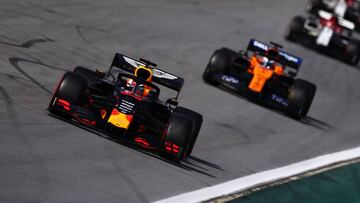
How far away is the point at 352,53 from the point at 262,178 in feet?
60.2

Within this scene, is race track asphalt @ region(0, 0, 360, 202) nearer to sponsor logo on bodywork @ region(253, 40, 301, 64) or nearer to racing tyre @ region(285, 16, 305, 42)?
racing tyre @ region(285, 16, 305, 42)

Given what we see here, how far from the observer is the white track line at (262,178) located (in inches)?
459

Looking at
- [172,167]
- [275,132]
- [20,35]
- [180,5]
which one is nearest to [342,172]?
[275,132]

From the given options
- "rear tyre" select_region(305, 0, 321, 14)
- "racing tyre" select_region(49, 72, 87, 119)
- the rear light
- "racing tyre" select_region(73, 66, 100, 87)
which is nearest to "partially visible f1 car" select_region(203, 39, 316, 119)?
"racing tyre" select_region(73, 66, 100, 87)

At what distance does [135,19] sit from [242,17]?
8.58 meters

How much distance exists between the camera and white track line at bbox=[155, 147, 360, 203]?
11657 millimetres

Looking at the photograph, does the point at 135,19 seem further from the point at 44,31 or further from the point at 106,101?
the point at 106,101

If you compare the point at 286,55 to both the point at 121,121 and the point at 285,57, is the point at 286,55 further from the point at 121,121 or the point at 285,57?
the point at 121,121

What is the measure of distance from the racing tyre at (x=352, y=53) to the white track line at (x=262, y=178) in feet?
43.2

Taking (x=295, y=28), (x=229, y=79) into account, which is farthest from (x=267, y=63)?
(x=295, y=28)

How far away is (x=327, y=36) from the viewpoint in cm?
3164

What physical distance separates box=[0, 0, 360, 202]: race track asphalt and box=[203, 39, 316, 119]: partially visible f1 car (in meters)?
0.30

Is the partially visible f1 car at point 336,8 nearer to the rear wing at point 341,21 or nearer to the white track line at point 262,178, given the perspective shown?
the rear wing at point 341,21

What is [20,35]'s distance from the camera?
1923cm
